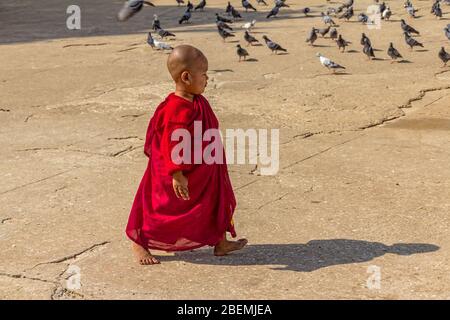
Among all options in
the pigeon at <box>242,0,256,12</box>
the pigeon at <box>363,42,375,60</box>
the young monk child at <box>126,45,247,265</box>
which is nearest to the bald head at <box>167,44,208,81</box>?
the young monk child at <box>126,45,247,265</box>

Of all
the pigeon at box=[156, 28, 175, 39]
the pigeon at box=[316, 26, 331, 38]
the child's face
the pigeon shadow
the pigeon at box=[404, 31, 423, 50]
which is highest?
the child's face

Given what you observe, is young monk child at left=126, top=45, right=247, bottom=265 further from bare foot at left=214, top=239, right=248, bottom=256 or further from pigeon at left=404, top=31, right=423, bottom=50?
pigeon at left=404, top=31, right=423, bottom=50

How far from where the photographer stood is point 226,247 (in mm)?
5789

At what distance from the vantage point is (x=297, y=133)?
9219 millimetres

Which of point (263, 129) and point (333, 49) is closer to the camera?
point (263, 129)

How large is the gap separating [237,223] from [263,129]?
2.99m

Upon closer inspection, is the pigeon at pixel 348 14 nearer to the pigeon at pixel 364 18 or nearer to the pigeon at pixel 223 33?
the pigeon at pixel 364 18

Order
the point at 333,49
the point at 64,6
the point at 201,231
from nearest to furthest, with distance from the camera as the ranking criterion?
the point at 201,231 < the point at 333,49 < the point at 64,6

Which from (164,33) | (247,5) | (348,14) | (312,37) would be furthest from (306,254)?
(247,5)

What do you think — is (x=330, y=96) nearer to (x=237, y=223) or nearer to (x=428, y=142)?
(x=428, y=142)

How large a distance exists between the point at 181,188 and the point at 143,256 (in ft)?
1.77

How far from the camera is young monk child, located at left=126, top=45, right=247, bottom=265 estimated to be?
551cm

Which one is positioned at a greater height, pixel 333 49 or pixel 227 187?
pixel 227 187
